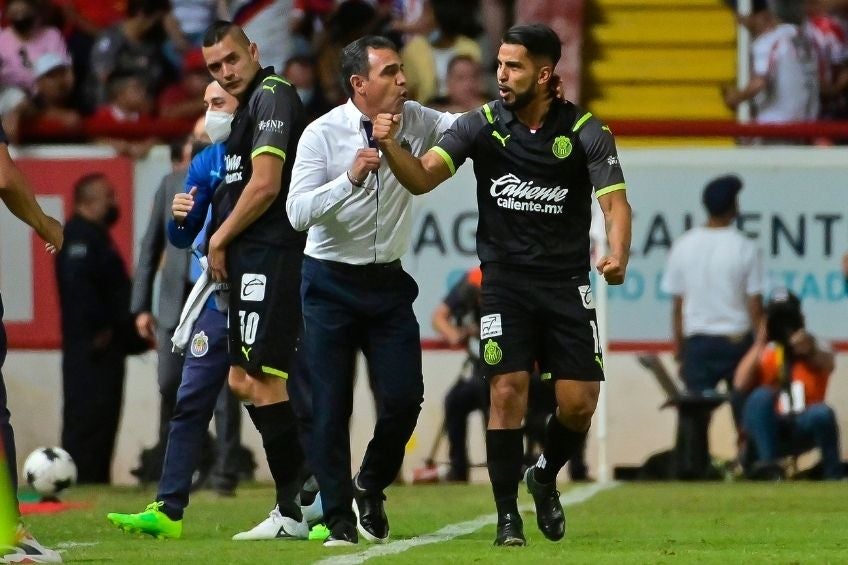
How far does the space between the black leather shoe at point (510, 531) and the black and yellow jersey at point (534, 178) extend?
1.04 metres

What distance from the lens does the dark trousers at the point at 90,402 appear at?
48.8 feet

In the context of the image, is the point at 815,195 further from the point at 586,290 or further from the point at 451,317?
the point at 586,290

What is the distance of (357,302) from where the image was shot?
8.65 metres

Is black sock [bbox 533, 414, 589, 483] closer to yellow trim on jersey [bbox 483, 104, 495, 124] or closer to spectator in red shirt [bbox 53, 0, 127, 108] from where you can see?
yellow trim on jersey [bbox 483, 104, 495, 124]

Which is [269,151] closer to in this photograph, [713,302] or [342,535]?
[342,535]

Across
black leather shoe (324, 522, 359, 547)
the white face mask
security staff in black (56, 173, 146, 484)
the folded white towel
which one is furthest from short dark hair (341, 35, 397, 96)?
security staff in black (56, 173, 146, 484)

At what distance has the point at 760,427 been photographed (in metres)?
13.8

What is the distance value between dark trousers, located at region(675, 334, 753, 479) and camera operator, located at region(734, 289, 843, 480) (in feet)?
0.65

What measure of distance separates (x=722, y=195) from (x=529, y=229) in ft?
21.0

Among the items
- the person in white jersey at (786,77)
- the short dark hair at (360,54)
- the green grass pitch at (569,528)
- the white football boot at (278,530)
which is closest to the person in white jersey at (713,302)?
the green grass pitch at (569,528)

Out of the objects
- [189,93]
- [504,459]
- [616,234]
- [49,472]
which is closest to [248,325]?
[504,459]

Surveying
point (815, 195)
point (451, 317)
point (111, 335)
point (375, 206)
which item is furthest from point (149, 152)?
point (375, 206)

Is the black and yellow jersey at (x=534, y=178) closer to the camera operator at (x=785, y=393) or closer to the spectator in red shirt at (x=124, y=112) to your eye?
the camera operator at (x=785, y=393)

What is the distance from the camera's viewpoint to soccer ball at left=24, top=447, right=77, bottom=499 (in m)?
12.2
